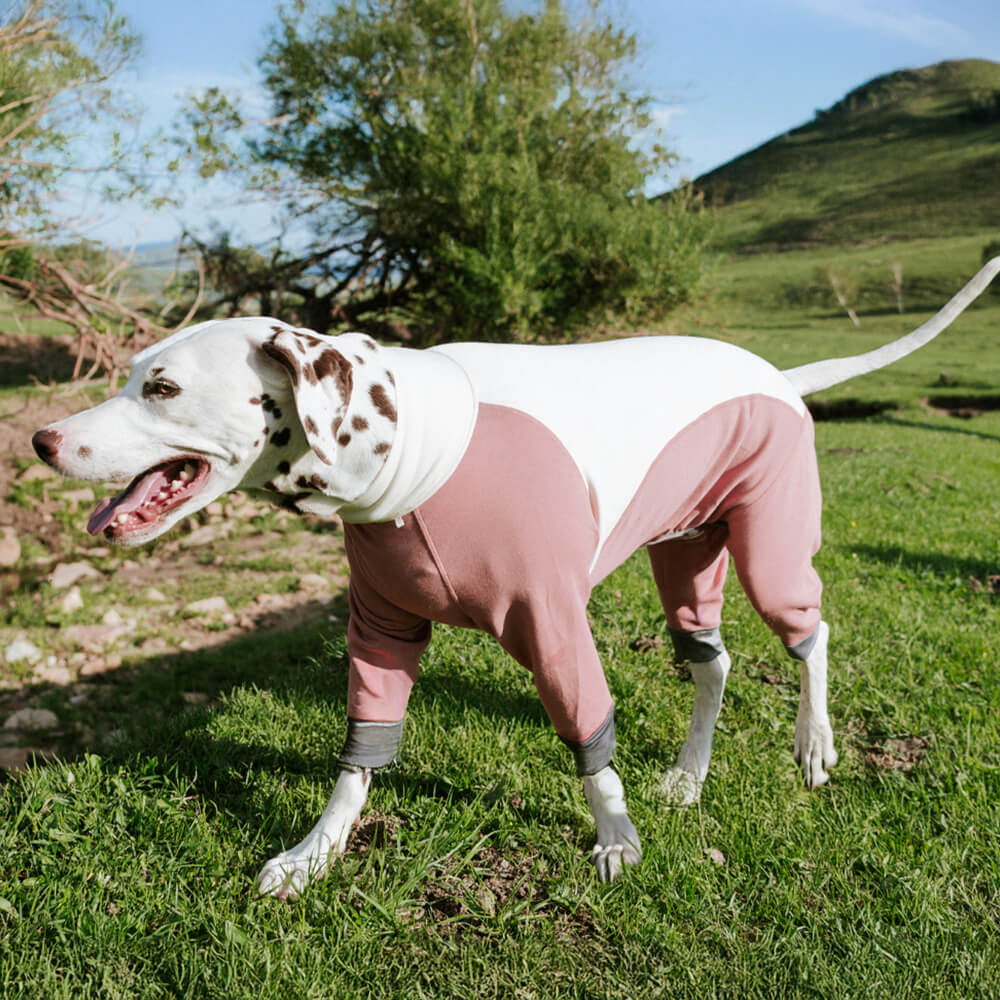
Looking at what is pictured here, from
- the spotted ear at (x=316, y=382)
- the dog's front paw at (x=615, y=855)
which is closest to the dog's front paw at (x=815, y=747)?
the dog's front paw at (x=615, y=855)

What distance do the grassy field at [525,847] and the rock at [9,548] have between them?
4815 mm

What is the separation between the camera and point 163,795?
2848mm

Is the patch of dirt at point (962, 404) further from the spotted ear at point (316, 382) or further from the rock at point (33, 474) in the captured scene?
the spotted ear at point (316, 382)

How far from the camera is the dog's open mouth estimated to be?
6.61ft

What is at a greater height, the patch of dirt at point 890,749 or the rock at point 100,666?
the patch of dirt at point 890,749

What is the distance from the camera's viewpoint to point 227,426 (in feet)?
6.52

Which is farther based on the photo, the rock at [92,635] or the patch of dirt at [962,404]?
the patch of dirt at [962,404]

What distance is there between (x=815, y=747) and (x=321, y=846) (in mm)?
1952

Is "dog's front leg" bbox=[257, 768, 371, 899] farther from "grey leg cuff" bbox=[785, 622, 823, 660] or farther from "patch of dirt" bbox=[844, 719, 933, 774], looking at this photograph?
"patch of dirt" bbox=[844, 719, 933, 774]

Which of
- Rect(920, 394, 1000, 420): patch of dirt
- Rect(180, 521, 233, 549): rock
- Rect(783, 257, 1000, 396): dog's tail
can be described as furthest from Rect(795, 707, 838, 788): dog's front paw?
Rect(920, 394, 1000, 420): patch of dirt

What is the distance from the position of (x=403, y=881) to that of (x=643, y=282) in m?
10.9

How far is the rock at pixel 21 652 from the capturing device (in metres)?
5.59

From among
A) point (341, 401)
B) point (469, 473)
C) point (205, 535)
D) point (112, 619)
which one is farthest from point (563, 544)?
point (205, 535)

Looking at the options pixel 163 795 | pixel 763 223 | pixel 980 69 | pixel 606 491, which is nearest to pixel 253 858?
pixel 163 795
